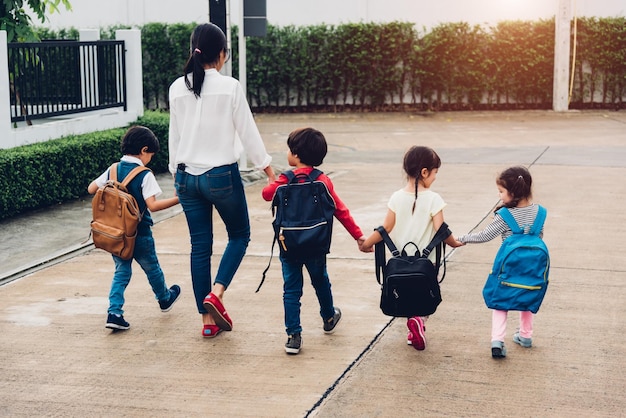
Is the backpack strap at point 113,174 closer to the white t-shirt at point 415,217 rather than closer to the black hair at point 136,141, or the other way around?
the black hair at point 136,141

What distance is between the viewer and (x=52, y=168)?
31.8 ft

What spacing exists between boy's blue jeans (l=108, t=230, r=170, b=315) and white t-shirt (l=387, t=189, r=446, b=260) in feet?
5.37

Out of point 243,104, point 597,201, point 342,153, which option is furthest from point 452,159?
point 243,104

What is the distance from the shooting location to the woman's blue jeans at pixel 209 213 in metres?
5.54

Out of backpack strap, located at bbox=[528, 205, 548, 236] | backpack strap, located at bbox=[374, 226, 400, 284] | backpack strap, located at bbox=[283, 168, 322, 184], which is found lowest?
backpack strap, located at bbox=[374, 226, 400, 284]

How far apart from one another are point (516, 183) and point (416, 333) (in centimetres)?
99

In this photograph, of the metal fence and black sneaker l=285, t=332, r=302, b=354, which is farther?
the metal fence

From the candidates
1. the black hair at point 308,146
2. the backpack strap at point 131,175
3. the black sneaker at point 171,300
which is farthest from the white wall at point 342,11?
the black hair at point 308,146

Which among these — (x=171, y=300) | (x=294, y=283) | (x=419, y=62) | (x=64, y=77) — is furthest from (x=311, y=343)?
(x=419, y=62)

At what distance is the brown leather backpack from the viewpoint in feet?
19.1

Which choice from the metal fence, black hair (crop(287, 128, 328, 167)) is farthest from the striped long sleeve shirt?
the metal fence

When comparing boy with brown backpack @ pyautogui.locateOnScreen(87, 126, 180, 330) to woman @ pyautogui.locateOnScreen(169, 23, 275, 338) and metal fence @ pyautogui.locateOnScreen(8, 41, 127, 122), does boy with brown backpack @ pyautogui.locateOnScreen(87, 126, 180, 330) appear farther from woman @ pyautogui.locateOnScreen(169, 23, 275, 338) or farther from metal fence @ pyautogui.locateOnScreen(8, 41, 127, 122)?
metal fence @ pyautogui.locateOnScreen(8, 41, 127, 122)

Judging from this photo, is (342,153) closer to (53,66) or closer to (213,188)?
(53,66)

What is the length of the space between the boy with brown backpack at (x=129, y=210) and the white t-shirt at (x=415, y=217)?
133 cm
